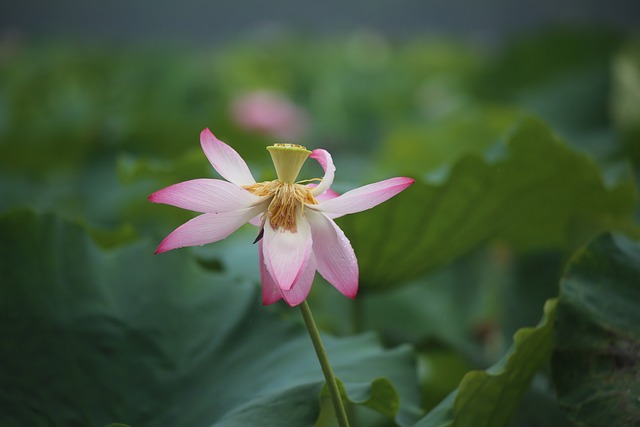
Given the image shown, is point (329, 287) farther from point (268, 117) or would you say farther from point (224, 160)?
point (268, 117)

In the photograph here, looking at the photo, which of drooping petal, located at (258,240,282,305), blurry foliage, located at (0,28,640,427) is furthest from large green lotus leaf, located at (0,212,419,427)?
drooping petal, located at (258,240,282,305)

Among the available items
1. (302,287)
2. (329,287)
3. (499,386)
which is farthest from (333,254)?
(329,287)

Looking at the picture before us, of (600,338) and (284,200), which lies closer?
(284,200)

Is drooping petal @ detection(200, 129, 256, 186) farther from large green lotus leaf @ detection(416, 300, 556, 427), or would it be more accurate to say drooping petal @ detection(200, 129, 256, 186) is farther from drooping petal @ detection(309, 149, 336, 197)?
large green lotus leaf @ detection(416, 300, 556, 427)

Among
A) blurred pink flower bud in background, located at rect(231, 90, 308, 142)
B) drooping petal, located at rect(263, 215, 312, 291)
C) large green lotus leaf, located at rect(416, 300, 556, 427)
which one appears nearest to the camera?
drooping petal, located at rect(263, 215, 312, 291)

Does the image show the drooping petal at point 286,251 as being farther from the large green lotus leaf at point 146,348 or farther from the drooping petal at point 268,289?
the large green lotus leaf at point 146,348

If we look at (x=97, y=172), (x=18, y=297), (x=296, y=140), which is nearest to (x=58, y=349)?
(x=18, y=297)

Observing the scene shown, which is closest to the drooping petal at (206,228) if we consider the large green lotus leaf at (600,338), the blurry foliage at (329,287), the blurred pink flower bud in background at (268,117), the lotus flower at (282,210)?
the lotus flower at (282,210)
